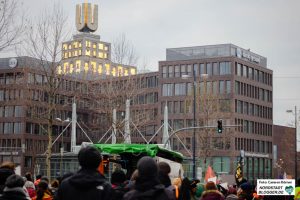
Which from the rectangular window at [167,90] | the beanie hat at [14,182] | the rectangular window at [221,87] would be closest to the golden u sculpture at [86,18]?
the rectangular window at [167,90]

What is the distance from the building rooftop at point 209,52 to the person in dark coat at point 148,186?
Result: 95.3 meters

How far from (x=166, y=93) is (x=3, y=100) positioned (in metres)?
25.8

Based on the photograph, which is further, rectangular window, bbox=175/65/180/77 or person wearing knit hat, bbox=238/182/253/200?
rectangular window, bbox=175/65/180/77

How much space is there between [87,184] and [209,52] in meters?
98.6

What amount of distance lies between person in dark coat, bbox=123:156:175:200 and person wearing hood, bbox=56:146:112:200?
0.35m

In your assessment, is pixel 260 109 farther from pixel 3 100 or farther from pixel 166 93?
pixel 3 100

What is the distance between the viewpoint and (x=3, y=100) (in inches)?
4040

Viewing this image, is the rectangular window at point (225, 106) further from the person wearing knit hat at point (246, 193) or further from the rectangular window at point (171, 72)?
the person wearing knit hat at point (246, 193)

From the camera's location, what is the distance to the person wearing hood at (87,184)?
6141 mm

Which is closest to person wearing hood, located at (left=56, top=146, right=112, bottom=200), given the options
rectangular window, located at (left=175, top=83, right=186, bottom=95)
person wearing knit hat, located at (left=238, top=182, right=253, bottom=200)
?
person wearing knit hat, located at (left=238, top=182, right=253, bottom=200)

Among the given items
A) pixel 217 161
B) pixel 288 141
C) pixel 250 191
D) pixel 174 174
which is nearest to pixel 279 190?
pixel 250 191

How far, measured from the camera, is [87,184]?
616 centimetres

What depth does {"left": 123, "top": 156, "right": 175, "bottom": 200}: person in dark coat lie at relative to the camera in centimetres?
633

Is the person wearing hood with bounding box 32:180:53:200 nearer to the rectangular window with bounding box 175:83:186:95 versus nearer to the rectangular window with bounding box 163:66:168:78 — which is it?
the rectangular window with bounding box 175:83:186:95
